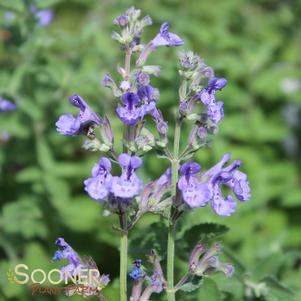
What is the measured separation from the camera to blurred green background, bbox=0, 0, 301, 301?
4.40 meters

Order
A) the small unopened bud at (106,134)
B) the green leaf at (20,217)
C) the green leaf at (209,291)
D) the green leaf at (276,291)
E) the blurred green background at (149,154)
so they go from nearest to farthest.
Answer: the small unopened bud at (106,134)
the green leaf at (209,291)
the green leaf at (276,291)
the green leaf at (20,217)
the blurred green background at (149,154)

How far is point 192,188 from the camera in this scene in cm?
274

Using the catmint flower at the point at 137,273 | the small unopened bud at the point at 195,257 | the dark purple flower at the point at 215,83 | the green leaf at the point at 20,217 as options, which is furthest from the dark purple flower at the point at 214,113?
the green leaf at the point at 20,217

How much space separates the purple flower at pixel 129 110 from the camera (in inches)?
106

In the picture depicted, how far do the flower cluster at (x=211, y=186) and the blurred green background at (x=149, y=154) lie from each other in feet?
2.61

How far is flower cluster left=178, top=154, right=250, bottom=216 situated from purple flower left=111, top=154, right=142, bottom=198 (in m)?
0.21

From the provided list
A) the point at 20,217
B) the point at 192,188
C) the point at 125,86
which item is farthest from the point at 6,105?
the point at 192,188

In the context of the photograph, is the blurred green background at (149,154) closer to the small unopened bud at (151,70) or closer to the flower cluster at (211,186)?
the flower cluster at (211,186)

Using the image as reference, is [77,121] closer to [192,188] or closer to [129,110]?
[129,110]

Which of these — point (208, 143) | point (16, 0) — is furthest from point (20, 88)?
point (208, 143)

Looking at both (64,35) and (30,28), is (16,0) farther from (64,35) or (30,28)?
(64,35)

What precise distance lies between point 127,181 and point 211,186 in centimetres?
41

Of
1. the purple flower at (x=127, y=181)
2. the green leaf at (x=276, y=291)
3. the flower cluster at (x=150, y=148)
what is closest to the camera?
the purple flower at (x=127, y=181)

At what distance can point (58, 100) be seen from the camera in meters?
4.79
